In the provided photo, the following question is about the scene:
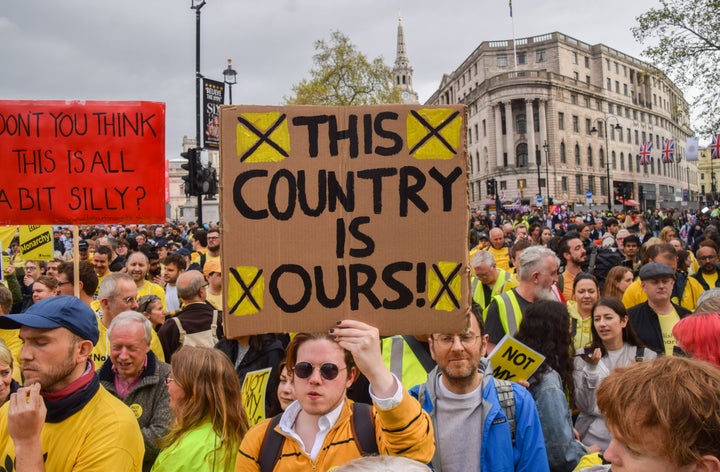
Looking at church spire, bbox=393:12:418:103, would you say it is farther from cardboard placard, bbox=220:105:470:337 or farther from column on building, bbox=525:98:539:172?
cardboard placard, bbox=220:105:470:337

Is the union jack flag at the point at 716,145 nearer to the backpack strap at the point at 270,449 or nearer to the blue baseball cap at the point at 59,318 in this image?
the backpack strap at the point at 270,449

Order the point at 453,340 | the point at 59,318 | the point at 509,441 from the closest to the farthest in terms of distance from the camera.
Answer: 1. the point at 59,318
2. the point at 509,441
3. the point at 453,340

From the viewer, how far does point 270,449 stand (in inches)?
90.7

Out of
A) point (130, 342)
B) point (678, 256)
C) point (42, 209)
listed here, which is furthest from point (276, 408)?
point (678, 256)

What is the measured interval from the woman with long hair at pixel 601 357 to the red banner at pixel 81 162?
3.19 meters

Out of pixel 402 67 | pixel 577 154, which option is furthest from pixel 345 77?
pixel 402 67

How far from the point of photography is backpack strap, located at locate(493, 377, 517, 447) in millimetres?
2637

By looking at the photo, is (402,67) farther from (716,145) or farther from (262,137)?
(262,137)

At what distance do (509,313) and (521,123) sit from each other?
6490cm

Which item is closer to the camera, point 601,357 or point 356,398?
point 356,398

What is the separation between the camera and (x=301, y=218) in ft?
7.39

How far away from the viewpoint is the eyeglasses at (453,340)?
271cm

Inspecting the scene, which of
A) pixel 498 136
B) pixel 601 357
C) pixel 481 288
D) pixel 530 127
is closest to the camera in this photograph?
pixel 601 357

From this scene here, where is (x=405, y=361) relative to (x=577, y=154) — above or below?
below
